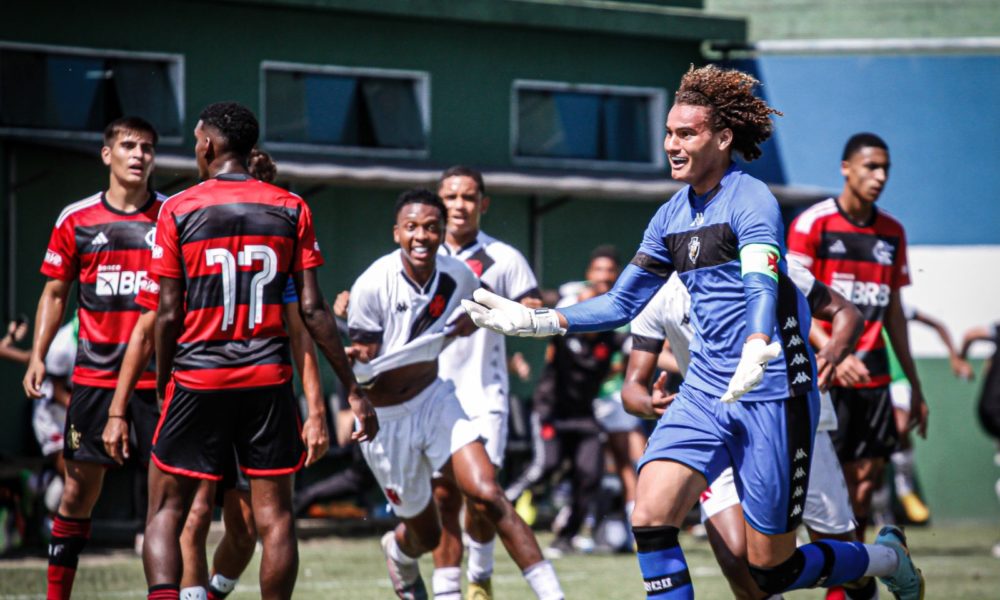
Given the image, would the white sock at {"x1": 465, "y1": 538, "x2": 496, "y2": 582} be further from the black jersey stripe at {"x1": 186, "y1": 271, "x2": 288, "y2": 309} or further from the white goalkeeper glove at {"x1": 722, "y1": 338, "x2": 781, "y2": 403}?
the white goalkeeper glove at {"x1": 722, "y1": 338, "x2": 781, "y2": 403}

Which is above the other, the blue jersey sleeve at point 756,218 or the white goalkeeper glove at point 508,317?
the blue jersey sleeve at point 756,218

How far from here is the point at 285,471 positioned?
7.09m

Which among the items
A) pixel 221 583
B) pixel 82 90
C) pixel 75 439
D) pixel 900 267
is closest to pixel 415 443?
pixel 221 583

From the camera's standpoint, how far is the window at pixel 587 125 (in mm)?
18234

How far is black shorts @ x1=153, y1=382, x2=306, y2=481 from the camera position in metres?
6.98

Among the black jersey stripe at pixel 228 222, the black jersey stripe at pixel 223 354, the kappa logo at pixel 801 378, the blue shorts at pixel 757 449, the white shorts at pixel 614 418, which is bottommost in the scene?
the white shorts at pixel 614 418

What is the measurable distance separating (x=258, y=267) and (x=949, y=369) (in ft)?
40.1

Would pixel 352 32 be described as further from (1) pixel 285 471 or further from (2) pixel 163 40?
(1) pixel 285 471

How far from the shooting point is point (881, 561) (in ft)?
24.1

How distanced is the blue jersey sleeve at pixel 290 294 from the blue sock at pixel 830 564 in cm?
249

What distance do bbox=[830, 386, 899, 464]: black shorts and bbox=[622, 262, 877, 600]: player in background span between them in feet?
5.73

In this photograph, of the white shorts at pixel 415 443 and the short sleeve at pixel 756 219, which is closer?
the short sleeve at pixel 756 219

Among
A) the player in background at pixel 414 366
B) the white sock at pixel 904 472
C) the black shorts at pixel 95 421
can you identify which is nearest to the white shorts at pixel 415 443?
the player in background at pixel 414 366

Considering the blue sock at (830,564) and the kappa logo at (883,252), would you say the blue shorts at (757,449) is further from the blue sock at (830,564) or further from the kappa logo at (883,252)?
the kappa logo at (883,252)
